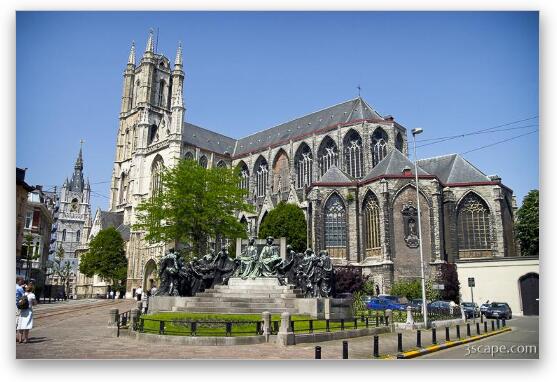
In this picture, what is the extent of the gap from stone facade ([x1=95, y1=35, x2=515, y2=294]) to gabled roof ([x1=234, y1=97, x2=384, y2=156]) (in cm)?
18

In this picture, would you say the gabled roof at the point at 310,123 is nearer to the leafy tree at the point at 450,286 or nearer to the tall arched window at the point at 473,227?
the tall arched window at the point at 473,227

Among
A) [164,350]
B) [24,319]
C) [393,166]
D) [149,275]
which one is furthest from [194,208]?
[149,275]

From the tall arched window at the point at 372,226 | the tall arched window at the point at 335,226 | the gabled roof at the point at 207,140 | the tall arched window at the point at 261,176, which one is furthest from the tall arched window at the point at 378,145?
the gabled roof at the point at 207,140

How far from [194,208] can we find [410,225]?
58.1 feet

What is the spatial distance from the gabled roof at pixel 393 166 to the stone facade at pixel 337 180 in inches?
3.9

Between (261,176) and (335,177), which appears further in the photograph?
(261,176)

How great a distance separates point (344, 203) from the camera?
130 ft

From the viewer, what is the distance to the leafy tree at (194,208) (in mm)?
28562

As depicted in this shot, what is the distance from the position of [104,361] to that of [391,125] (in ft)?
134

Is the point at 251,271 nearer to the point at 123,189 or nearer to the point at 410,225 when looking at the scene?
the point at 410,225

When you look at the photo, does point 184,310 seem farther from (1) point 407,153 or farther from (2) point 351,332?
(1) point 407,153

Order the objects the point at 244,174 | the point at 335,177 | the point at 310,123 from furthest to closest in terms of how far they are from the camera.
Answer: the point at 244,174, the point at 310,123, the point at 335,177

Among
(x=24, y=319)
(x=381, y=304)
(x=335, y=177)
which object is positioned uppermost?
(x=335, y=177)

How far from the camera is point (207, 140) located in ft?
201
